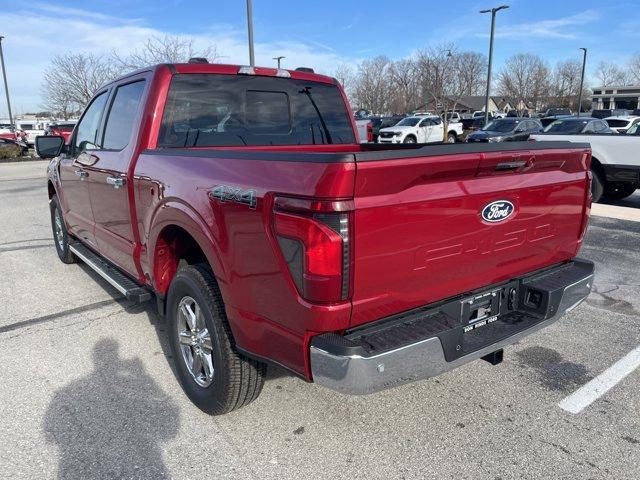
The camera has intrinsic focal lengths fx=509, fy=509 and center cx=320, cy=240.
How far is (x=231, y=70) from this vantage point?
Result: 3.82 meters

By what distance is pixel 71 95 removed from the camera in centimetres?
2956

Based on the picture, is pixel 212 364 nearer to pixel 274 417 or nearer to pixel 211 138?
pixel 274 417

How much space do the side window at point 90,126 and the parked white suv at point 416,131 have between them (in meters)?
24.2

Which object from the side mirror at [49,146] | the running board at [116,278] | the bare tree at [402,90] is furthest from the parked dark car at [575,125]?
the bare tree at [402,90]

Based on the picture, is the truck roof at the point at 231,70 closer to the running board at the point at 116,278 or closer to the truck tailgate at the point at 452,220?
the running board at the point at 116,278

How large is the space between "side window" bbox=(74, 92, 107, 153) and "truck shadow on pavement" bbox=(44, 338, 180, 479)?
6.75 feet

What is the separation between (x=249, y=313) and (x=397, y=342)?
2.34ft

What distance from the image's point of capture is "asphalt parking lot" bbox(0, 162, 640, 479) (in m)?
2.56

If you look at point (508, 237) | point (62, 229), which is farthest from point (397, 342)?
point (62, 229)

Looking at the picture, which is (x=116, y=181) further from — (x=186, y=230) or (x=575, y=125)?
(x=575, y=125)

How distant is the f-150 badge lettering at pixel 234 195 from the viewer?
2258mm

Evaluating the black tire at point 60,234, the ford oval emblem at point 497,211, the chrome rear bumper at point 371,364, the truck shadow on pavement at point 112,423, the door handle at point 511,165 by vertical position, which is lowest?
the truck shadow on pavement at point 112,423

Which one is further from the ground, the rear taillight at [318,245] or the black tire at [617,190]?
the rear taillight at [318,245]

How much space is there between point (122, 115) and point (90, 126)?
1032mm
